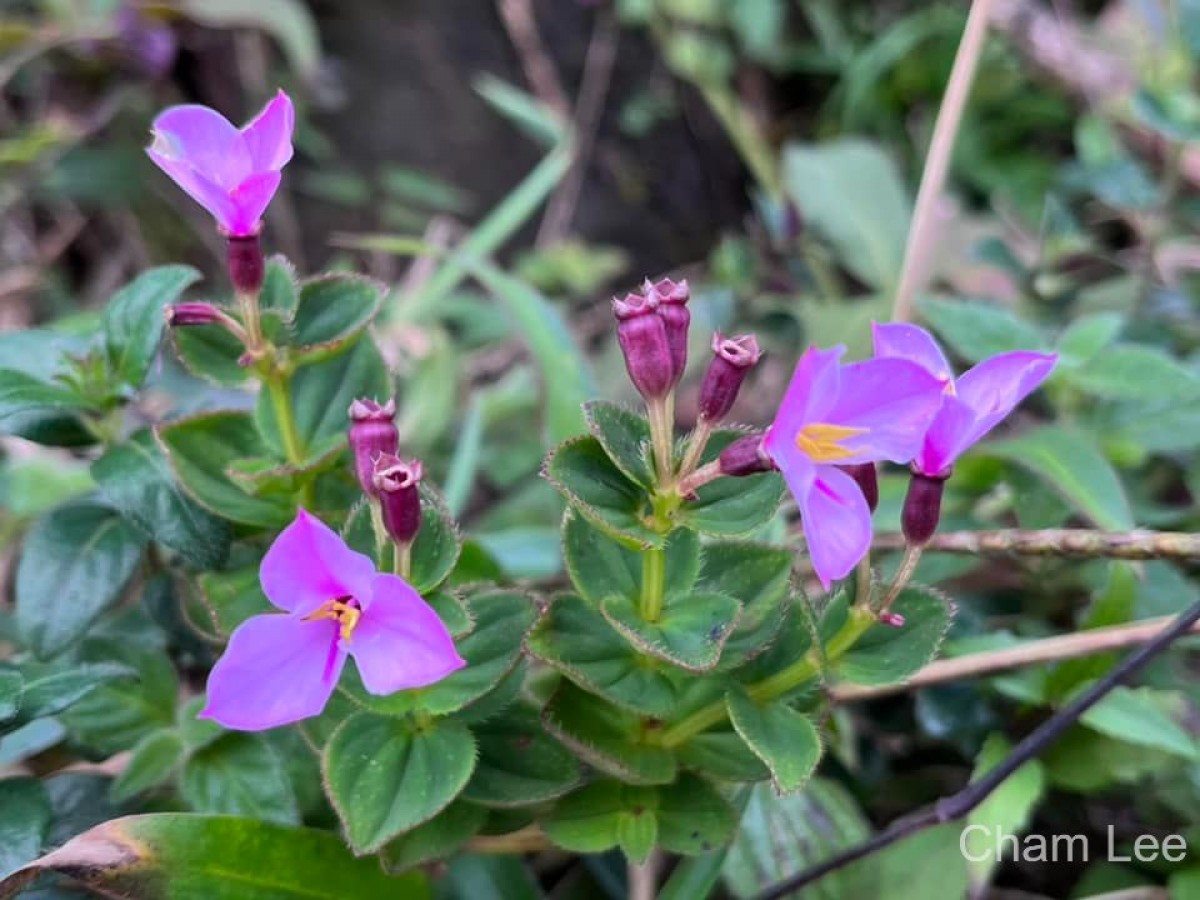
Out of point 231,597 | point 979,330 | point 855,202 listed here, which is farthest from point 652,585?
point 855,202

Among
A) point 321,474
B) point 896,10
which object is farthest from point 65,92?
point 896,10

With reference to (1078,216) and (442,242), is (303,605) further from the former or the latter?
(1078,216)

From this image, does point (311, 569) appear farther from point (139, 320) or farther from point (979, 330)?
point (979, 330)

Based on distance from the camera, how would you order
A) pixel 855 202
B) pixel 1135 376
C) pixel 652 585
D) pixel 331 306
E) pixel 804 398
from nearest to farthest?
pixel 804 398 < pixel 652 585 < pixel 331 306 < pixel 1135 376 < pixel 855 202

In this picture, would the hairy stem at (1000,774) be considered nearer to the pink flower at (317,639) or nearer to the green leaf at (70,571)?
the pink flower at (317,639)

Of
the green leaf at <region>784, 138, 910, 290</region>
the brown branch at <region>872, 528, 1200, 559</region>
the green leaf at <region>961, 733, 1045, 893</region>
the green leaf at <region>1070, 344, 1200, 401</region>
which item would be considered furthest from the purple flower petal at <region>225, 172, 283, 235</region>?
the green leaf at <region>784, 138, 910, 290</region>
